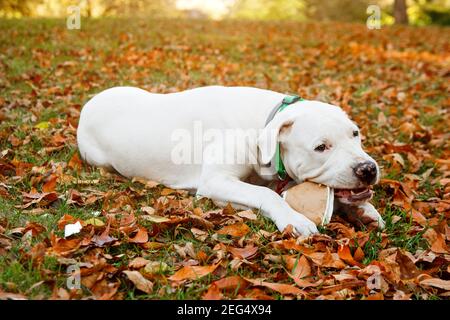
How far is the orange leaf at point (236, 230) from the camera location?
10.4 ft

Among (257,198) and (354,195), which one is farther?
(257,198)

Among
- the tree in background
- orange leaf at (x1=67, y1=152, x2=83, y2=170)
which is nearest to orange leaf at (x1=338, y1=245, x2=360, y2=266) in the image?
orange leaf at (x1=67, y1=152, x2=83, y2=170)

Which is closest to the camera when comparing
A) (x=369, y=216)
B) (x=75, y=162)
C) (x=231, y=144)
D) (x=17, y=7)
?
(x=369, y=216)

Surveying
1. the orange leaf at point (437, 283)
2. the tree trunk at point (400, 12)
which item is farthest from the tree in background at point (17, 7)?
the orange leaf at point (437, 283)

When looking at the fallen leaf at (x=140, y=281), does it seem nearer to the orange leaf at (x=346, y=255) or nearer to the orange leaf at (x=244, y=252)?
the orange leaf at (x=244, y=252)

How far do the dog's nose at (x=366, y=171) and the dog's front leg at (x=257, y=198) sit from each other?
0.41m

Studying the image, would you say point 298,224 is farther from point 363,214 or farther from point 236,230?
point 363,214

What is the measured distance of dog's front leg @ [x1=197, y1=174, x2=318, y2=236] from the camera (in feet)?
10.5

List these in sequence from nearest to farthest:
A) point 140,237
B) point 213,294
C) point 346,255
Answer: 1. point 213,294
2. point 346,255
3. point 140,237

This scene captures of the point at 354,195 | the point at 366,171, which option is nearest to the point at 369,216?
the point at 354,195

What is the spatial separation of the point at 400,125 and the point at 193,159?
2908 millimetres

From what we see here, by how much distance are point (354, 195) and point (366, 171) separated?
0.79 feet

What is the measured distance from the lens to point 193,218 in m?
3.26

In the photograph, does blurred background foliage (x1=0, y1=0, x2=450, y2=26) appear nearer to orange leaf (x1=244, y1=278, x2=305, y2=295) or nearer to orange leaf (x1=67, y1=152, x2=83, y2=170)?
orange leaf (x1=67, y1=152, x2=83, y2=170)
